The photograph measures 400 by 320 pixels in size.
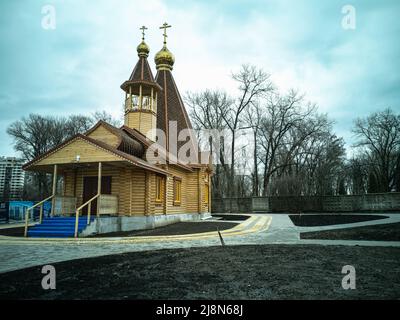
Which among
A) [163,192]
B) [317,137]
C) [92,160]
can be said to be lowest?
[163,192]

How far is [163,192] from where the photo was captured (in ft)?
52.5

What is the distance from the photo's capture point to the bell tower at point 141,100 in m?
17.0

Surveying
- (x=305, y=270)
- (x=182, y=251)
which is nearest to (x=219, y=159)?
(x=182, y=251)

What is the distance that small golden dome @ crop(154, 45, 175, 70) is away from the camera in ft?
69.5

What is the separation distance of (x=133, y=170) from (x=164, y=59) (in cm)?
1068

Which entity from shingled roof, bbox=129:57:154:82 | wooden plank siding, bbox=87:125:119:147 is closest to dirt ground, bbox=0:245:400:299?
wooden plank siding, bbox=87:125:119:147

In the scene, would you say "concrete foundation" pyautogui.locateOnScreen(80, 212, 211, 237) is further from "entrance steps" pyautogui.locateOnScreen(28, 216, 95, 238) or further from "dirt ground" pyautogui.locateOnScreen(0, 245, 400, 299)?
"dirt ground" pyautogui.locateOnScreen(0, 245, 400, 299)

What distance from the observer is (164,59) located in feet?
69.7

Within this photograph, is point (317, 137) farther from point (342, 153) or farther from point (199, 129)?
point (199, 129)

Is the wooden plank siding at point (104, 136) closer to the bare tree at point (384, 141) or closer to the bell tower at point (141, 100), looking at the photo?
the bell tower at point (141, 100)

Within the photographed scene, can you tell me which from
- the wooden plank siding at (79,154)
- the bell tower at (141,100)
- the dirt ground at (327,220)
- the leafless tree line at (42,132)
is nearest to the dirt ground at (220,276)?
the wooden plank siding at (79,154)

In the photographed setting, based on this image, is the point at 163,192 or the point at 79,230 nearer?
the point at 79,230

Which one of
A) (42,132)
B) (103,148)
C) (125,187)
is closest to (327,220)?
(125,187)

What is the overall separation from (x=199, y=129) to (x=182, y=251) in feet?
91.0
